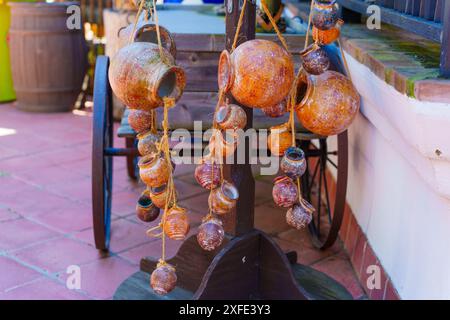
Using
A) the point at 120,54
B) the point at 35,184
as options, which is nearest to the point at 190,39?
the point at 120,54

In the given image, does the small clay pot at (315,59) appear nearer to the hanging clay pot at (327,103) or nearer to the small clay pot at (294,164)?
the hanging clay pot at (327,103)

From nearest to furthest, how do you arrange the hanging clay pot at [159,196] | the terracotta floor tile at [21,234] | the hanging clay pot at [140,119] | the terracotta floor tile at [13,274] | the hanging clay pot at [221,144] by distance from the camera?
the hanging clay pot at [221,144] → the hanging clay pot at [159,196] → the hanging clay pot at [140,119] → the terracotta floor tile at [13,274] → the terracotta floor tile at [21,234]

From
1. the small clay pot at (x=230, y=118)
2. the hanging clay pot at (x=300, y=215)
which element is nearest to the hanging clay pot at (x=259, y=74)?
the small clay pot at (x=230, y=118)

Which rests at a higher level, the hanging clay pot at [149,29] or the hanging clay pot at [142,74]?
the hanging clay pot at [149,29]

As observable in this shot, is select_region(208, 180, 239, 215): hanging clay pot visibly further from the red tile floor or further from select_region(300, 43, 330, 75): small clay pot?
the red tile floor

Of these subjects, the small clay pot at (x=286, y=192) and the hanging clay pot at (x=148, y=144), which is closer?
the small clay pot at (x=286, y=192)

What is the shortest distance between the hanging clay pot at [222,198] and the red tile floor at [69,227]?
90cm

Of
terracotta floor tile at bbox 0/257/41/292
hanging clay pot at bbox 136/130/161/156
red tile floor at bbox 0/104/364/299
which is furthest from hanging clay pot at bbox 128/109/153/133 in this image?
terracotta floor tile at bbox 0/257/41/292

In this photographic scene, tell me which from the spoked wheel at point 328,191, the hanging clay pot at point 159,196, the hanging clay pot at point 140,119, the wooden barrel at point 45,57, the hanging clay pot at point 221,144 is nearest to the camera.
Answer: the hanging clay pot at point 221,144

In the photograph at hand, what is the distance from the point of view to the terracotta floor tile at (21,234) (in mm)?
2564

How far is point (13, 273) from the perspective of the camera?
90.4 inches

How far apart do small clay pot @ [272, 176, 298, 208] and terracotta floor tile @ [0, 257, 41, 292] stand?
4.02ft

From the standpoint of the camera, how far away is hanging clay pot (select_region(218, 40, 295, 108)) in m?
1.27

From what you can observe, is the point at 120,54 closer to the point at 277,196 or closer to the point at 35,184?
the point at 277,196
